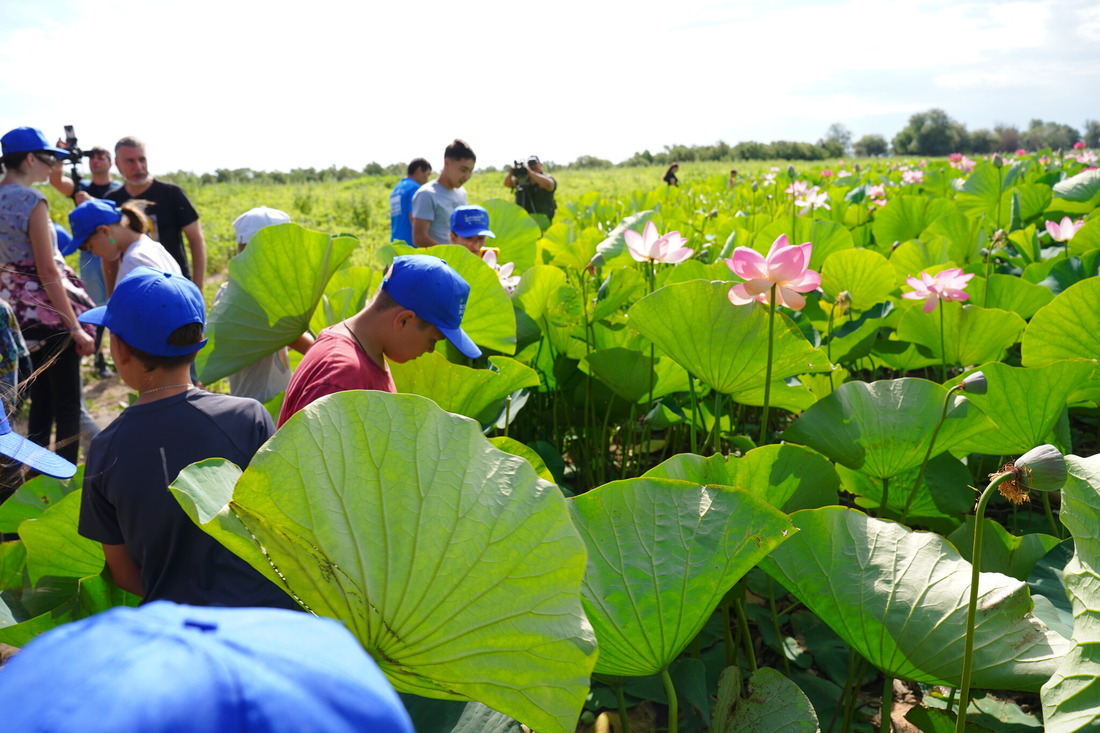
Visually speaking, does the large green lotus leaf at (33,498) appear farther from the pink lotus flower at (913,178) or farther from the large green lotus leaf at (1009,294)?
the pink lotus flower at (913,178)

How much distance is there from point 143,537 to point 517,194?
160 inches

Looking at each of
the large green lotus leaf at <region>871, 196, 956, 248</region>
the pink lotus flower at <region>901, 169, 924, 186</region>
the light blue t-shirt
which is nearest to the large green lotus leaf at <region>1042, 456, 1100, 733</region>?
the light blue t-shirt

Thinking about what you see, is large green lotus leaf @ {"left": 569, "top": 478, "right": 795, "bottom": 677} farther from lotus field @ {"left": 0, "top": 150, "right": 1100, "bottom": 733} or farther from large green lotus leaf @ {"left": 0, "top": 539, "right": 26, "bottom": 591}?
large green lotus leaf @ {"left": 0, "top": 539, "right": 26, "bottom": 591}

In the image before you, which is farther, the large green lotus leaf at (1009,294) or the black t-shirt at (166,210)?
the black t-shirt at (166,210)

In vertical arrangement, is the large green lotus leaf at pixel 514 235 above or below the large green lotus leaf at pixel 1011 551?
above

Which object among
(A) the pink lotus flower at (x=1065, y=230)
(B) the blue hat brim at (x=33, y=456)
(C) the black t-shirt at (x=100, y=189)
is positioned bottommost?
(B) the blue hat brim at (x=33, y=456)

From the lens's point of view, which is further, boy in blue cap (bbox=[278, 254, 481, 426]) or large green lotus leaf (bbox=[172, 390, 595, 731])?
boy in blue cap (bbox=[278, 254, 481, 426])

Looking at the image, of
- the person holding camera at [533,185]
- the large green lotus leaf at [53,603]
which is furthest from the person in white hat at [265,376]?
the person holding camera at [533,185]

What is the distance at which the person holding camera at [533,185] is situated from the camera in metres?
4.64

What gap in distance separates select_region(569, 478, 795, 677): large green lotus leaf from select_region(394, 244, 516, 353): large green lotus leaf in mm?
976

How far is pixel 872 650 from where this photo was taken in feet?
3.13

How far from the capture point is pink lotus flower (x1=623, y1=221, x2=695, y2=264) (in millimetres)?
1736

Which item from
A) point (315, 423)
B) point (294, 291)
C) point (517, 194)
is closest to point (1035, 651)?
point (315, 423)

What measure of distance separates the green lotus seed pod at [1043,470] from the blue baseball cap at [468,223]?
6.62 feet
